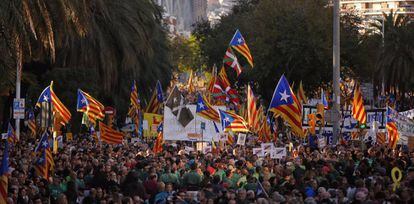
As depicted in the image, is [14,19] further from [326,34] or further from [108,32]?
[326,34]

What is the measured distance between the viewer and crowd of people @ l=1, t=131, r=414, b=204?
1606 cm

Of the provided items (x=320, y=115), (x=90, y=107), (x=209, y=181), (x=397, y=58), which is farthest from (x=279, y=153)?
(x=397, y=58)

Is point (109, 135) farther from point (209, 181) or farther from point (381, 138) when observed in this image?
point (209, 181)

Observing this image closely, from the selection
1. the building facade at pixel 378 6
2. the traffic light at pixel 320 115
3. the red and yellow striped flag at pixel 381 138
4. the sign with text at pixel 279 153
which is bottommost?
the sign with text at pixel 279 153

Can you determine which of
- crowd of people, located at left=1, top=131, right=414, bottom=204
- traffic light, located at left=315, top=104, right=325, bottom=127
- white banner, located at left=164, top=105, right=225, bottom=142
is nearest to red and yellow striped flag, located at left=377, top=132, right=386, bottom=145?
traffic light, located at left=315, top=104, right=325, bottom=127

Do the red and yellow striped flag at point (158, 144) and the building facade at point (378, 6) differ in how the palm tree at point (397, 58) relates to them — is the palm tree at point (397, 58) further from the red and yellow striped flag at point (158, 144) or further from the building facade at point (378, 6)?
the building facade at point (378, 6)

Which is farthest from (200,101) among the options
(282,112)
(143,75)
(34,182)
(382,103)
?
(382,103)

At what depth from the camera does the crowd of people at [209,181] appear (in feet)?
52.7

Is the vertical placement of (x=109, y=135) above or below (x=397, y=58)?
below

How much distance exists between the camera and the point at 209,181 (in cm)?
1931

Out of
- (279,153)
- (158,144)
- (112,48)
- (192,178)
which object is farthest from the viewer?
(112,48)

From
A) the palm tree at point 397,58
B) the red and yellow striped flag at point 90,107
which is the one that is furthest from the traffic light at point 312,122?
the palm tree at point 397,58

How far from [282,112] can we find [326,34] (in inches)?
1273

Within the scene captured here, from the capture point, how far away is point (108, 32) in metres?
47.1
